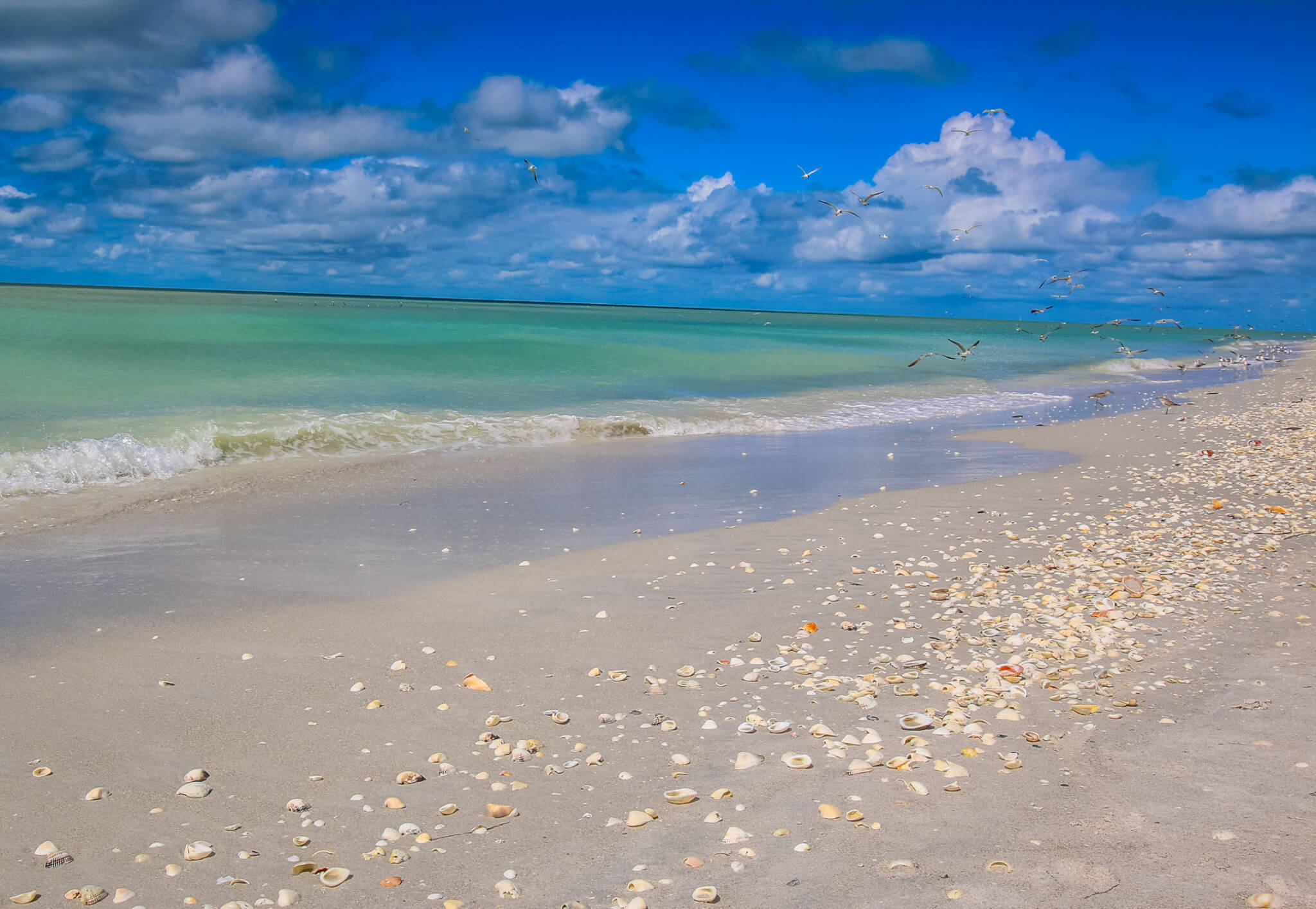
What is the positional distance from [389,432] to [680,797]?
15.2 meters

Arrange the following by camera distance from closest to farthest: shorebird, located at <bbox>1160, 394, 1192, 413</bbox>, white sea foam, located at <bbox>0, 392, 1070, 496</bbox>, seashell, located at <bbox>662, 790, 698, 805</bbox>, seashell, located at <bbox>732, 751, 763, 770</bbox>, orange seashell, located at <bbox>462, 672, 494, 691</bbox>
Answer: seashell, located at <bbox>662, 790, 698, 805</bbox>
seashell, located at <bbox>732, 751, 763, 770</bbox>
orange seashell, located at <bbox>462, 672, 494, 691</bbox>
white sea foam, located at <bbox>0, 392, 1070, 496</bbox>
shorebird, located at <bbox>1160, 394, 1192, 413</bbox>

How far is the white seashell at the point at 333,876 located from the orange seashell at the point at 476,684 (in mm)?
2048

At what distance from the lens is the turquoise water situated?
1655 cm

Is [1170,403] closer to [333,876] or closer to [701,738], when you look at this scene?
[701,738]

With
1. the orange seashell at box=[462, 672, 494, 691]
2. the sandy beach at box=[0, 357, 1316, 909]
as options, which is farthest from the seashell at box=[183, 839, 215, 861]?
the orange seashell at box=[462, 672, 494, 691]

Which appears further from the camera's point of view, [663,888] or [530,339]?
[530,339]

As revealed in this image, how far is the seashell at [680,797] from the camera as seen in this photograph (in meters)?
4.44

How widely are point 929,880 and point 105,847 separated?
3838 mm

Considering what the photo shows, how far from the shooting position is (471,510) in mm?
11625

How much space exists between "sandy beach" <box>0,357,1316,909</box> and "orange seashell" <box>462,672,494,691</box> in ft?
0.08

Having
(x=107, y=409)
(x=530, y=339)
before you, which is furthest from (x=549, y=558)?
(x=530, y=339)

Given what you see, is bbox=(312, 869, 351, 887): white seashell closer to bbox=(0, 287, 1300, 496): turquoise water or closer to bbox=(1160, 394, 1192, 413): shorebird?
bbox=(0, 287, 1300, 496): turquoise water

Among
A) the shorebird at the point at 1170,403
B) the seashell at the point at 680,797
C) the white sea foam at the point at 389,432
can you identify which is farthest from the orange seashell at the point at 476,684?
the shorebird at the point at 1170,403

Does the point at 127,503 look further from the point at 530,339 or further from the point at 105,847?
the point at 530,339
